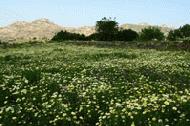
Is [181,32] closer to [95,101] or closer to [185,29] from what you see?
[185,29]

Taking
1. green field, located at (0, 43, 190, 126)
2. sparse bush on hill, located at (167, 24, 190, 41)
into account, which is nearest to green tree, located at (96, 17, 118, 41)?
sparse bush on hill, located at (167, 24, 190, 41)

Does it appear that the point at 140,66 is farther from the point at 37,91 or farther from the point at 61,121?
the point at 61,121

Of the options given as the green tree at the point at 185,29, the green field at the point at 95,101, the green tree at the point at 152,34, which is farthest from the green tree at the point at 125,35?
the green field at the point at 95,101

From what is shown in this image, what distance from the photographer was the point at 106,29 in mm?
96750

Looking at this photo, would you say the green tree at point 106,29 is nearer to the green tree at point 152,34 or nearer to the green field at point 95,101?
the green tree at point 152,34

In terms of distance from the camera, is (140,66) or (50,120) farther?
(140,66)

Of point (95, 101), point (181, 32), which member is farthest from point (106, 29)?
point (95, 101)

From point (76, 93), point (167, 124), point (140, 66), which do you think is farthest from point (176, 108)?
point (140, 66)

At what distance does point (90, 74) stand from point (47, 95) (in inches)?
193

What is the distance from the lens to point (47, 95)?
51.4ft

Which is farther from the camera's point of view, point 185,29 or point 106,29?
point 185,29

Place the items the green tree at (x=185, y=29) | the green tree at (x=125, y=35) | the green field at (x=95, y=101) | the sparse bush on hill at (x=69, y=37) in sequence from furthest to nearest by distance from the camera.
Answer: the green tree at (x=185, y=29) → the green tree at (x=125, y=35) → the sparse bush on hill at (x=69, y=37) → the green field at (x=95, y=101)

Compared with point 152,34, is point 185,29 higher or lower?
higher

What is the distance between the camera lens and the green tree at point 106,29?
300 feet
